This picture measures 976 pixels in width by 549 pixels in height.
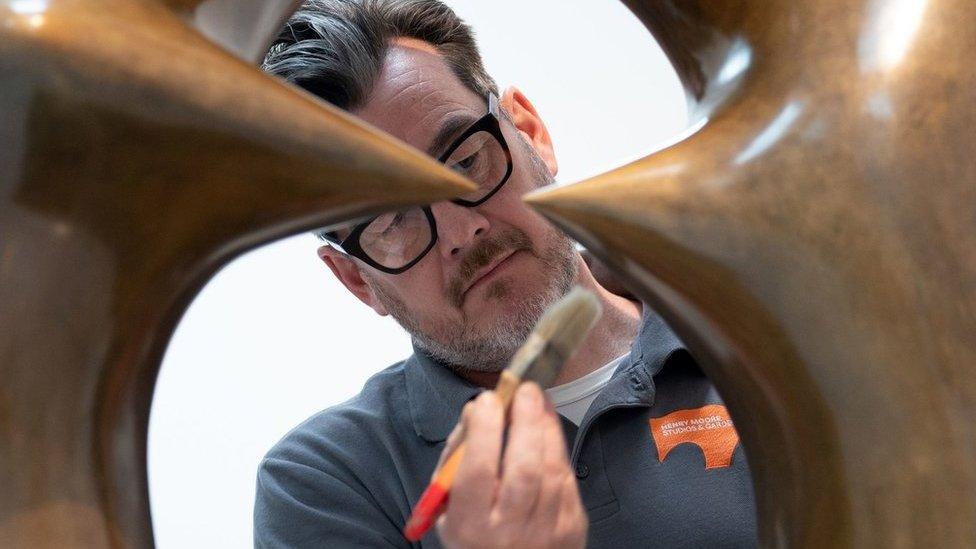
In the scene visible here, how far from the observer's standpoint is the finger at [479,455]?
1.46 ft

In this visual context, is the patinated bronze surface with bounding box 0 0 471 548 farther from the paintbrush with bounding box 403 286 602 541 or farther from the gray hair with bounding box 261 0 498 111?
the gray hair with bounding box 261 0 498 111

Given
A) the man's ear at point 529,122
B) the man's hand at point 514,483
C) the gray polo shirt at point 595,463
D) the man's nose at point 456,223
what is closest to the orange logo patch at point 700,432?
the gray polo shirt at point 595,463

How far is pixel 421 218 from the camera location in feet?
3.37

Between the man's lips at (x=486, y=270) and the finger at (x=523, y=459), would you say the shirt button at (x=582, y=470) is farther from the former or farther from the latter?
the finger at (x=523, y=459)

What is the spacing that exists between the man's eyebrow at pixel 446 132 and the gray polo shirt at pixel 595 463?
283mm

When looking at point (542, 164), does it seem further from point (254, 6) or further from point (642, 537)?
point (254, 6)

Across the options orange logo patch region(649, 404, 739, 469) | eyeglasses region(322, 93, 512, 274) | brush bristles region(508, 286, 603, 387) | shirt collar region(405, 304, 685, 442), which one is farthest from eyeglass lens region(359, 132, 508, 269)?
brush bristles region(508, 286, 603, 387)

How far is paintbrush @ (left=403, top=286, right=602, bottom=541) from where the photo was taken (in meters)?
0.44

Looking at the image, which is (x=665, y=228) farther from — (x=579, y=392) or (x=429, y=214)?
(x=579, y=392)

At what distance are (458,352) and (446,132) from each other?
27 cm

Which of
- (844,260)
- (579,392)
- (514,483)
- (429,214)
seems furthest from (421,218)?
(844,260)

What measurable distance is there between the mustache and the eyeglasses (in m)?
0.04

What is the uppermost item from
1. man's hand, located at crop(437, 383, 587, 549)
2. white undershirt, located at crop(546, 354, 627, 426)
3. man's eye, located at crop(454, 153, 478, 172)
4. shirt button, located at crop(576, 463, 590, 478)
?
man's eye, located at crop(454, 153, 478, 172)

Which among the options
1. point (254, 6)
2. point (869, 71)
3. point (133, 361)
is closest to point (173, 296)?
point (133, 361)
